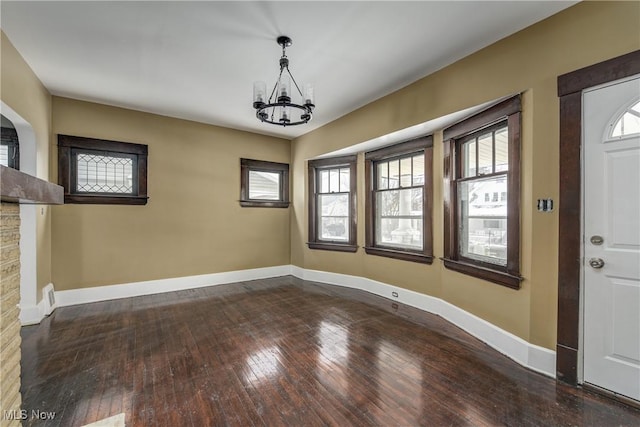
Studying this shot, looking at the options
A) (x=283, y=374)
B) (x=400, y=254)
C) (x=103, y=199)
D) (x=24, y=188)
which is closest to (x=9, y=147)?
(x=103, y=199)

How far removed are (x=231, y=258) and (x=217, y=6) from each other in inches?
160

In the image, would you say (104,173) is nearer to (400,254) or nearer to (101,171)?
(101,171)

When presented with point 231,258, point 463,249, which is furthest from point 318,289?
point 463,249

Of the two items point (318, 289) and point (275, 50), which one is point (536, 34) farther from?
point (318, 289)

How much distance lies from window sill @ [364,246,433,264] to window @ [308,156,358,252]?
39cm

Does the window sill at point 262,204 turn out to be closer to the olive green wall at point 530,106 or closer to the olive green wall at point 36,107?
the olive green wall at point 36,107

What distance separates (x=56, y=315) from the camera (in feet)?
12.1

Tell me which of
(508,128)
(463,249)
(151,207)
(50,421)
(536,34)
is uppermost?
(536,34)

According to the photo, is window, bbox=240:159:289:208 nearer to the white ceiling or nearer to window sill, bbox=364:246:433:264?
the white ceiling

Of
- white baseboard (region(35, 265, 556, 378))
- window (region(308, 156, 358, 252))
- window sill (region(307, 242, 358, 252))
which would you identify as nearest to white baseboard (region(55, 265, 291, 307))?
white baseboard (region(35, 265, 556, 378))

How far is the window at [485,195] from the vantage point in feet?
8.77

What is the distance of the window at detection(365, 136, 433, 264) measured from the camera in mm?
3910

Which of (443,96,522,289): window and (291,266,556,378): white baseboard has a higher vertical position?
(443,96,522,289): window

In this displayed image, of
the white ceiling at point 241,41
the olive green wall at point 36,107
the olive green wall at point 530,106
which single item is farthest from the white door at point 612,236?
the olive green wall at point 36,107
